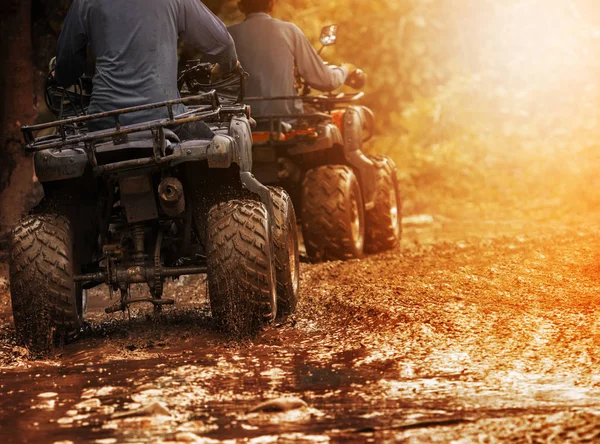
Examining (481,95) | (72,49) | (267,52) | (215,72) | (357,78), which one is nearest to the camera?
(72,49)

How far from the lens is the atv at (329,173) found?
984 centimetres

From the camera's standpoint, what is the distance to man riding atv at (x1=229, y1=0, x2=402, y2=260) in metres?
9.81

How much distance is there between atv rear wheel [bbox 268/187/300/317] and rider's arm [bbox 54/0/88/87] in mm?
1380

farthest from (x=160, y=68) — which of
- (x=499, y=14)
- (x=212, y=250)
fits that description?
(x=499, y=14)

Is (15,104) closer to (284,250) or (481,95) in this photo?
(284,250)

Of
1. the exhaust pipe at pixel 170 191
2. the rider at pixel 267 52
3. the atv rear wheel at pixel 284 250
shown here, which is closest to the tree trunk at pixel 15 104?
the rider at pixel 267 52

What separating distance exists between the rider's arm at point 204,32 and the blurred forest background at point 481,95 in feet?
27.0

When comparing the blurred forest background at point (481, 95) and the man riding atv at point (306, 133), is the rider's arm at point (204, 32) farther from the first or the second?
the blurred forest background at point (481, 95)

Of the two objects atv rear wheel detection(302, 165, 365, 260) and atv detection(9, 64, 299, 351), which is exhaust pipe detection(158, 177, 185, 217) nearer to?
atv detection(9, 64, 299, 351)

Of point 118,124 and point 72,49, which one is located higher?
point 72,49

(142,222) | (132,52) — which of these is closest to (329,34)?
(132,52)

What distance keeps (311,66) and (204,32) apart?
325 centimetres

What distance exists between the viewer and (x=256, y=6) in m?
9.91

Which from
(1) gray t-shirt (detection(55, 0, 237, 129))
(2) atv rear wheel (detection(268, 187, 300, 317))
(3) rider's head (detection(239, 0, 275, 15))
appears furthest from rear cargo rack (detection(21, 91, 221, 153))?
(3) rider's head (detection(239, 0, 275, 15))
